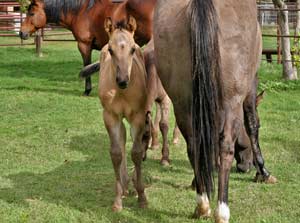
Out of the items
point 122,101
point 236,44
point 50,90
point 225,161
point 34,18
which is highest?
point 236,44

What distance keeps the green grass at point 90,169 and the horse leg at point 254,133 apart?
→ 14cm

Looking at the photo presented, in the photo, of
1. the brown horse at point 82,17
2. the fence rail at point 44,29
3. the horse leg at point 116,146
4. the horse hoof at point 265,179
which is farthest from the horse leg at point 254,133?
the fence rail at point 44,29

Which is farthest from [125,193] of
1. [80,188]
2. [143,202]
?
[80,188]

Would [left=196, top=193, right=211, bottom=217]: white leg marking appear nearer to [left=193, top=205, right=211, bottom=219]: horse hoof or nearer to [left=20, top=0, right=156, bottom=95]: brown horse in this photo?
[left=193, top=205, right=211, bottom=219]: horse hoof

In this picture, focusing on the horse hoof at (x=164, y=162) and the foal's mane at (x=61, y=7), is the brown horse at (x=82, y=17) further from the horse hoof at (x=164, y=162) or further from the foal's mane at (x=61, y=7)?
the horse hoof at (x=164, y=162)

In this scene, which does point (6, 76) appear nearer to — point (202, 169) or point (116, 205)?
point (116, 205)

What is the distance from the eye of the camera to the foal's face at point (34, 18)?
1277cm

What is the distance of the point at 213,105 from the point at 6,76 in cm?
1148

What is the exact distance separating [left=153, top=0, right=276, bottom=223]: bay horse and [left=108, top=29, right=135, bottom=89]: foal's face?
44 centimetres

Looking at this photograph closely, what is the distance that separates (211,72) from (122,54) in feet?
3.37

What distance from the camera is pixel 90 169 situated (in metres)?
6.67

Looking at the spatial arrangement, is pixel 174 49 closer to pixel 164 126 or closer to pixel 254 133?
pixel 254 133

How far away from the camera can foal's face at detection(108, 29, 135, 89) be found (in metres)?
4.77

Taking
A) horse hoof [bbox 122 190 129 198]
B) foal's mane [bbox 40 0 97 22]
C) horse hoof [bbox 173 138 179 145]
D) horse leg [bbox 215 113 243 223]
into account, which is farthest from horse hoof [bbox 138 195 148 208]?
foal's mane [bbox 40 0 97 22]
